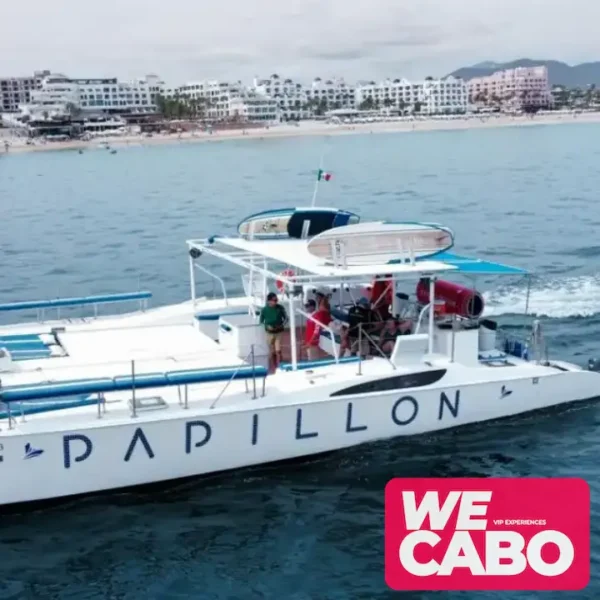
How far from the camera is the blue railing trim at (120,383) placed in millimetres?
12156

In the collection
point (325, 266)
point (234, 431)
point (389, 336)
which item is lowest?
point (234, 431)

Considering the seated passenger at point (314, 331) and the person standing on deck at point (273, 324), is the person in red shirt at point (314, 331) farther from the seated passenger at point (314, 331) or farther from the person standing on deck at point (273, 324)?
the person standing on deck at point (273, 324)

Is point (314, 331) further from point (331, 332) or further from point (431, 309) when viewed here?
point (431, 309)

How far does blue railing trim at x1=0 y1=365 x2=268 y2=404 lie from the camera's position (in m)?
12.2

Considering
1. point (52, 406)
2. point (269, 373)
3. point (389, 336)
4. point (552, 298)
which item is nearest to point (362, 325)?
point (389, 336)

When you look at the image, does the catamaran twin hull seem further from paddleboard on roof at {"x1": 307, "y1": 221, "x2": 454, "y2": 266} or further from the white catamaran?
paddleboard on roof at {"x1": 307, "y1": 221, "x2": 454, "y2": 266}

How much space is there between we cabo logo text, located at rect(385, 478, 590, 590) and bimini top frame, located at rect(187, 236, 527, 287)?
357 centimetres

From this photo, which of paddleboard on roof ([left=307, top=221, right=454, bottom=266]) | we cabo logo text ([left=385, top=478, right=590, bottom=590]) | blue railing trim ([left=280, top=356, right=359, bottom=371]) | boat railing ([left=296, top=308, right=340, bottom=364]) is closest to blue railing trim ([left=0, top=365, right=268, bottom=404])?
blue railing trim ([left=280, top=356, right=359, bottom=371])

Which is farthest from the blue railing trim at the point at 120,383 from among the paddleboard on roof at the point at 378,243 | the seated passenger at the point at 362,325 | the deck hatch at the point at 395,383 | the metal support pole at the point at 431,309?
the metal support pole at the point at 431,309

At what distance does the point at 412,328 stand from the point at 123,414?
207 inches

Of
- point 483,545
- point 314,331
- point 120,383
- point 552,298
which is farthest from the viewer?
point 552,298

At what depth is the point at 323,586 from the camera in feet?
37.2

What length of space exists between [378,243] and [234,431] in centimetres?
385

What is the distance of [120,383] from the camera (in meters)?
12.6
